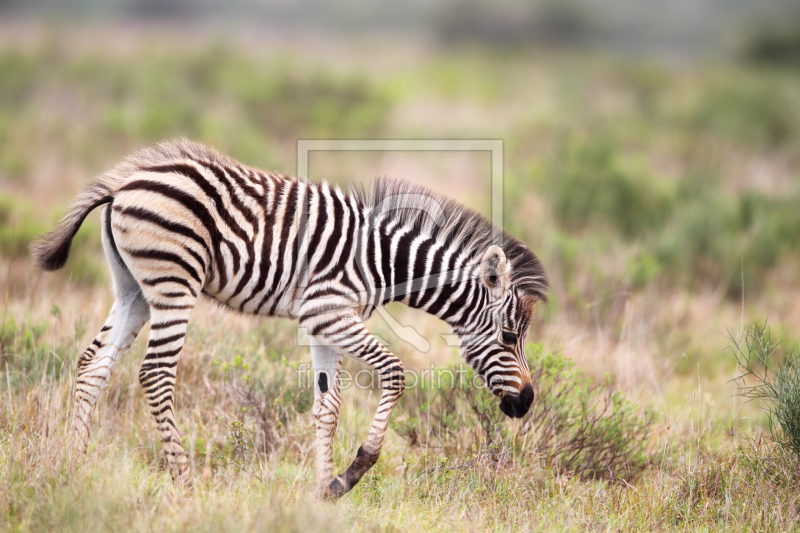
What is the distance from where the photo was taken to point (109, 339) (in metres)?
5.14

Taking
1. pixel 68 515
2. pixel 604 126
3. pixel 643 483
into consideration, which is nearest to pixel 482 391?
pixel 643 483

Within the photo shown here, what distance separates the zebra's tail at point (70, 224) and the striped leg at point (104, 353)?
544 millimetres

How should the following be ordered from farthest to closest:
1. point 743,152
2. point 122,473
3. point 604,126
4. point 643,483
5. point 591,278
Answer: point 604,126 < point 743,152 < point 591,278 < point 643,483 < point 122,473

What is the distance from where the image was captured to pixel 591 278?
10.3 metres

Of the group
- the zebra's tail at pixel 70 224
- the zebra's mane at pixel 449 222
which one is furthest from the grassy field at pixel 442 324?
the zebra's mane at pixel 449 222

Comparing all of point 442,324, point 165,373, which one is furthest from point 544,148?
point 165,373

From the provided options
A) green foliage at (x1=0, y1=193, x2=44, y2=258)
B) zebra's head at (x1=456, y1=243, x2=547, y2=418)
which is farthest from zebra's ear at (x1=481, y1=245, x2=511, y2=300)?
green foliage at (x1=0, y1=193, x2=44, y2=258)

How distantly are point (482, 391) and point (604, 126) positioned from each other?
15568 millimetres

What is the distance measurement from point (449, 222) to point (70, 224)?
2.88m

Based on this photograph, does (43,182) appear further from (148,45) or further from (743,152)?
(743,152)

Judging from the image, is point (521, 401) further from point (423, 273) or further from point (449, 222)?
point (449, 222)

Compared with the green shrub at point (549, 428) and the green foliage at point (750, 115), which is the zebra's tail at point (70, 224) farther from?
the green foliage at point (750, 115)

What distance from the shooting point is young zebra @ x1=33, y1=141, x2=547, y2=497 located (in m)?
4.79

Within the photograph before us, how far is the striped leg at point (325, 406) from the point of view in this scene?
196 inches
